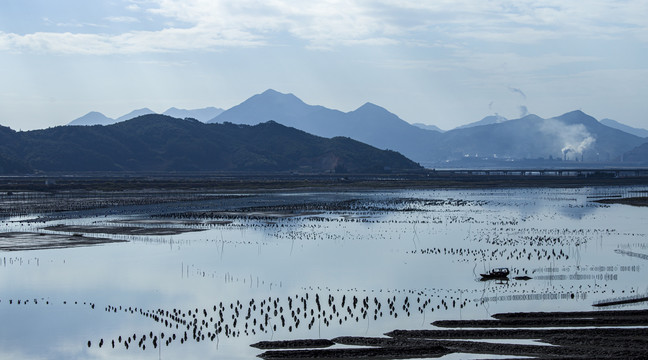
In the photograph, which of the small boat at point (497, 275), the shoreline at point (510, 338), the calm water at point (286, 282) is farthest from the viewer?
the small boat at point (497, 275)

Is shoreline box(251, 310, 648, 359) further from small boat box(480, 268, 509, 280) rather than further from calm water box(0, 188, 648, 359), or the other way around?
small boat box(480, 268, 509, 280)

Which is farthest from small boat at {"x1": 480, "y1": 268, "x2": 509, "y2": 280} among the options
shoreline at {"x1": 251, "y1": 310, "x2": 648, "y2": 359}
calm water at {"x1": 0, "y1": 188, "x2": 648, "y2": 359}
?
shoreline at {"x1": 251, "y1": 310, "x2": 648, "y2": 359}

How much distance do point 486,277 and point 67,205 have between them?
185ft

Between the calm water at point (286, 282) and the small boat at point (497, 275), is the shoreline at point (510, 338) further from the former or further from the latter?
the small boat at point (497, 275)

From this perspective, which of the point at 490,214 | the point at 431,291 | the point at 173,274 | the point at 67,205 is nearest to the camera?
the point at 431,291

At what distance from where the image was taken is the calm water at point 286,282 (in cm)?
2598

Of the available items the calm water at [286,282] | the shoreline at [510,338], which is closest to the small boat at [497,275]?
the calm water at [286,282]

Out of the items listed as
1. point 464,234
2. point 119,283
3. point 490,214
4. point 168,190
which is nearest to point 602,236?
point 464,234

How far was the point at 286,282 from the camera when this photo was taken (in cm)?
3519

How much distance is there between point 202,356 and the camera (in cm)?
2322

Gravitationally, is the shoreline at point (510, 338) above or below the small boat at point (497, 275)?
below

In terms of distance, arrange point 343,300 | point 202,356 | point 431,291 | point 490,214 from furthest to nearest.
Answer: point 490,214 → point 431,291 → point 343,300 → point 202,356

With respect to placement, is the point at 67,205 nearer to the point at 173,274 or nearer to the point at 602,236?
the point at 173,274

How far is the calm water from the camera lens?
25984mm
